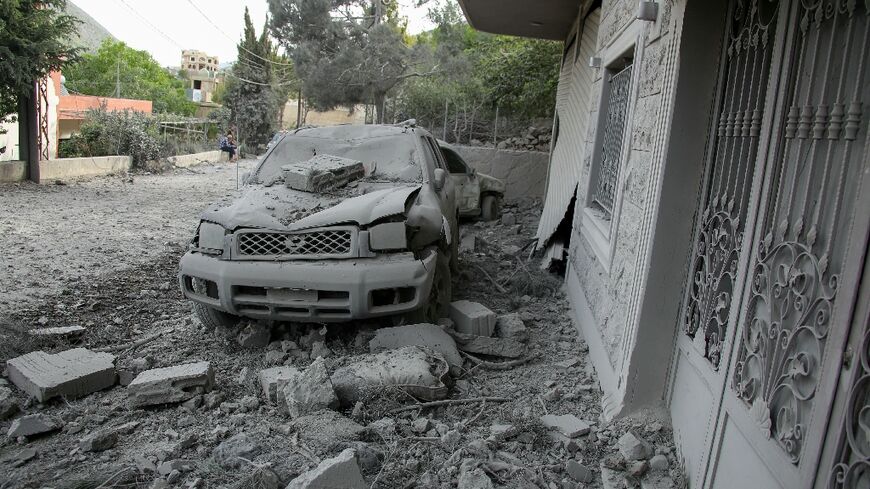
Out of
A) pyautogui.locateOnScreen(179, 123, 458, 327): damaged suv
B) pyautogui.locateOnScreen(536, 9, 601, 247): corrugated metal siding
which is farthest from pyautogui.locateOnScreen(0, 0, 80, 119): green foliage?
pyautogui.locateOnScreen(536, 9, 601, 247): corrugated metal siding

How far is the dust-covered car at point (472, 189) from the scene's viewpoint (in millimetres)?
10375

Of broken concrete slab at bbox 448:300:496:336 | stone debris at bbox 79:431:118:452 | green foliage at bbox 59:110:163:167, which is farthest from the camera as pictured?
green foliage at bbox 59:110:163:167

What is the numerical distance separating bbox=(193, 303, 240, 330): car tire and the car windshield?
1.42 metres

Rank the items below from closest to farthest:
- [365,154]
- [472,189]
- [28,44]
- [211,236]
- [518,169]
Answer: [211,236] → [365,154] → [472,189] → [28,44] → [518,169]

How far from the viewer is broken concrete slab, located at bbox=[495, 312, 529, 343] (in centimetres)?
512

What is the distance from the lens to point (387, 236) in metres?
4.52

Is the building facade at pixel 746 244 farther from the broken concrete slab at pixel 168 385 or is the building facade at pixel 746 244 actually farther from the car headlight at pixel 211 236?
the car headlight at pixel 211 236

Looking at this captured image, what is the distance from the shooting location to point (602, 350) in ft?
14.1

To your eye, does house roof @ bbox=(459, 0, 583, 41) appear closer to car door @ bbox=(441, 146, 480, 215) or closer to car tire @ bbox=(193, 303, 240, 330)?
car door @ bbox=(441, 146, 480, 215)

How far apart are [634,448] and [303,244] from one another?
2605 mm

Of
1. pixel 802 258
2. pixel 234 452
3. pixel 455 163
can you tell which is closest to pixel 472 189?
pixel 455 163

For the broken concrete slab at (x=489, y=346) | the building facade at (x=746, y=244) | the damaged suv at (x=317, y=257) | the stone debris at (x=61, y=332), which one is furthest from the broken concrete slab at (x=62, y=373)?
the building facade at (x=746, y=244)

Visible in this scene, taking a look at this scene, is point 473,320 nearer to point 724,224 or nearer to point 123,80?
point 724,224

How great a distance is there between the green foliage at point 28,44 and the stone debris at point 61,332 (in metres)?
9.40
